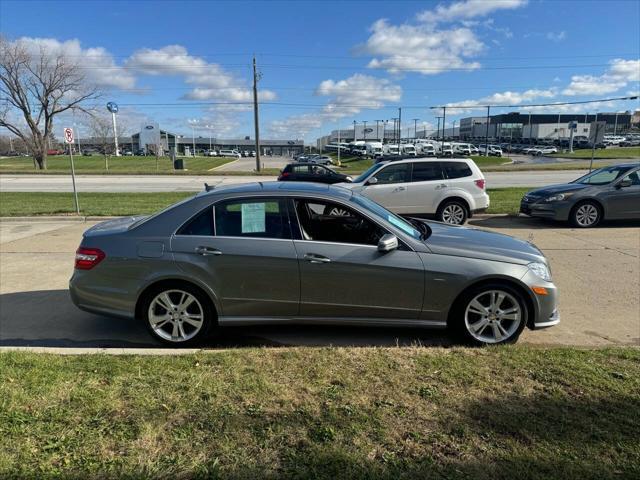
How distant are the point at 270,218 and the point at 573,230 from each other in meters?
8.78

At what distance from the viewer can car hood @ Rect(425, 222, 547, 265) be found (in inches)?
168

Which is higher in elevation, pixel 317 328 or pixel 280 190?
pixel 280 190

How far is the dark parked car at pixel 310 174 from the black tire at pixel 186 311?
587 inches

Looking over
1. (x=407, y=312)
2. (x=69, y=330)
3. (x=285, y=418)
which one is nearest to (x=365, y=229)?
(x=407, y=312)

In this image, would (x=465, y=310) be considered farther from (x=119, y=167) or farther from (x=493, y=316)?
(x=119, y=167)

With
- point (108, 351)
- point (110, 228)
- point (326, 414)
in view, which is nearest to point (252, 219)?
point (110, 228)

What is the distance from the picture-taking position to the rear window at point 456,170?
11.6 m

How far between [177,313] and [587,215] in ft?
33.0

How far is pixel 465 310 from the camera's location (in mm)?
4250

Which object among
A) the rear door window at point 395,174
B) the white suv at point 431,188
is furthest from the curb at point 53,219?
the rear door window at point 395,174

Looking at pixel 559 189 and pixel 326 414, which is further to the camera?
pixel 559 189

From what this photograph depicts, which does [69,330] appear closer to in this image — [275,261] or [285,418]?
[275,261]

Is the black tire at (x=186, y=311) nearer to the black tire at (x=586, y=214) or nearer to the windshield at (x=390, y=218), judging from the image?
the windshield at (x=390, y=218)

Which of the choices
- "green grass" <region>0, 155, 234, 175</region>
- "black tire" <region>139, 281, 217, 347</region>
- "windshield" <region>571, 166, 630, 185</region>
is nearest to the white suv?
"windshield" <region>571, 166, 630, 185</region>
